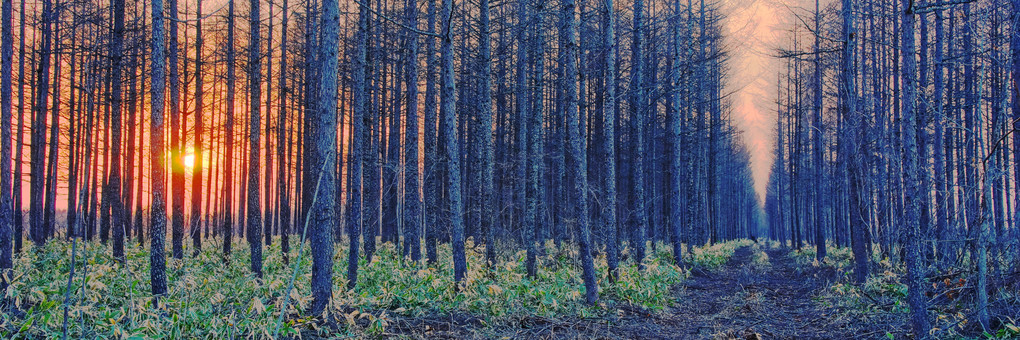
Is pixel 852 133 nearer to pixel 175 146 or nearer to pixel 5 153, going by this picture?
pixel 175 146

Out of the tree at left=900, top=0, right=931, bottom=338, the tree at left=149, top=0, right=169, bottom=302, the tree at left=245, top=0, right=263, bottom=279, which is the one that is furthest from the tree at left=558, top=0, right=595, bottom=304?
the tree at left=245, top=0, right=263, bottom=279

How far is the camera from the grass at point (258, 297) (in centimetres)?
609

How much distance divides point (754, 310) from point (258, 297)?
8348 millimetres

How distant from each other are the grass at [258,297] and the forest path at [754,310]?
0.79 m

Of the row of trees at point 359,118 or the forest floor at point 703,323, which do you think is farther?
the row of trees at point 359,118

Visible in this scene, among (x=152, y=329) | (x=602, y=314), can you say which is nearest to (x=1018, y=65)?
(x=602, y=314)

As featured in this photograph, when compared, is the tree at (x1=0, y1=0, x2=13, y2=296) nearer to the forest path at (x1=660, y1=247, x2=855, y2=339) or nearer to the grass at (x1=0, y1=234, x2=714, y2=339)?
the grass at (x1=0, y1=234, x2=714, y2=339)

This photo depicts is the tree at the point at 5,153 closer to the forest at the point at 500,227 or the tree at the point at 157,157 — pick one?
the forest at the point at 500,227

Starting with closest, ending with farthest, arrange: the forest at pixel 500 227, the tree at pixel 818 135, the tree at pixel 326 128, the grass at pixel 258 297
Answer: the grass at pixel 258 297 → the forest at pixel 500 227 → the tree at pixel 326 128 → the tree at pixel 818 135

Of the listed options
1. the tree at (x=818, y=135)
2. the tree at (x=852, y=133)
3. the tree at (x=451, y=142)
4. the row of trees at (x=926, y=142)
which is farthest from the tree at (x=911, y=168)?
the tree at (x=818, y=135)

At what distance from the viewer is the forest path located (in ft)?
25.4

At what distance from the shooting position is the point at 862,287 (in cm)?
1044

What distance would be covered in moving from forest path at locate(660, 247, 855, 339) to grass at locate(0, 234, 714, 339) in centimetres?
79

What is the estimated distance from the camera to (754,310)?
30.9 ft
